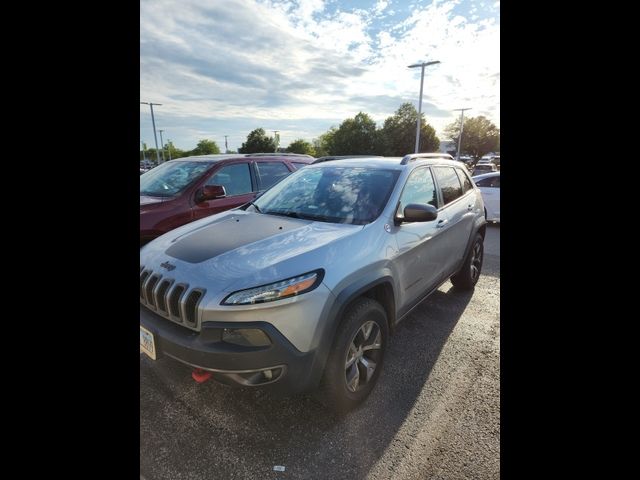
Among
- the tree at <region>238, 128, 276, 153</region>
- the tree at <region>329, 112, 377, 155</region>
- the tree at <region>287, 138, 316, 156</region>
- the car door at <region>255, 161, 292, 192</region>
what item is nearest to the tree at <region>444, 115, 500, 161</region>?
the tree at <region>329, 112, 377, 155</region>

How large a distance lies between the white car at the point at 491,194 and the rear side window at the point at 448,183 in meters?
5.47

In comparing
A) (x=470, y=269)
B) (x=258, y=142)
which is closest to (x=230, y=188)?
(x=470, y=269)

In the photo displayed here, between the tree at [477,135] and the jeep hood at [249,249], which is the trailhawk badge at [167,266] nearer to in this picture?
the jeep hood at [249,249]

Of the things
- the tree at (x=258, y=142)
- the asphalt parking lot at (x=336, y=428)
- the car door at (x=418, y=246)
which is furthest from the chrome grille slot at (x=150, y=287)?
the tree at (x=258, y=142)

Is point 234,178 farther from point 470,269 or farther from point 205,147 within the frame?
A: point 205,147

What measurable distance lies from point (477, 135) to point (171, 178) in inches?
1988

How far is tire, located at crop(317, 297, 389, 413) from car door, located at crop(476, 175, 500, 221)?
753 centimetres

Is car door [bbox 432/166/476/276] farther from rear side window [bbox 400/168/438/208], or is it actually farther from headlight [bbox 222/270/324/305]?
headlight [bbox 222/270/324/305]

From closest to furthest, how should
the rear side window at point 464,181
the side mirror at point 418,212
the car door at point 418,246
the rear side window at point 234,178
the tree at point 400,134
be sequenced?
the side mirror at point 418,212 < the car door at point 418,246 < the rear side window at point 464,181 < the rear side window at point 234,178 < the tree at point 400,134

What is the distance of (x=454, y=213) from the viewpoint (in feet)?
11.3

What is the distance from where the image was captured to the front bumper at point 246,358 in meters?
1.72

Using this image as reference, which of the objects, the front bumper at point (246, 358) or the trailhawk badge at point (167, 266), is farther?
the trailhawk badge at point (167, 266)

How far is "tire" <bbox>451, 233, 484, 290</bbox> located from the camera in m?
4.06

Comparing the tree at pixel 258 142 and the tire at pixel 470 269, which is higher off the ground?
the tree at pixel 258 142
